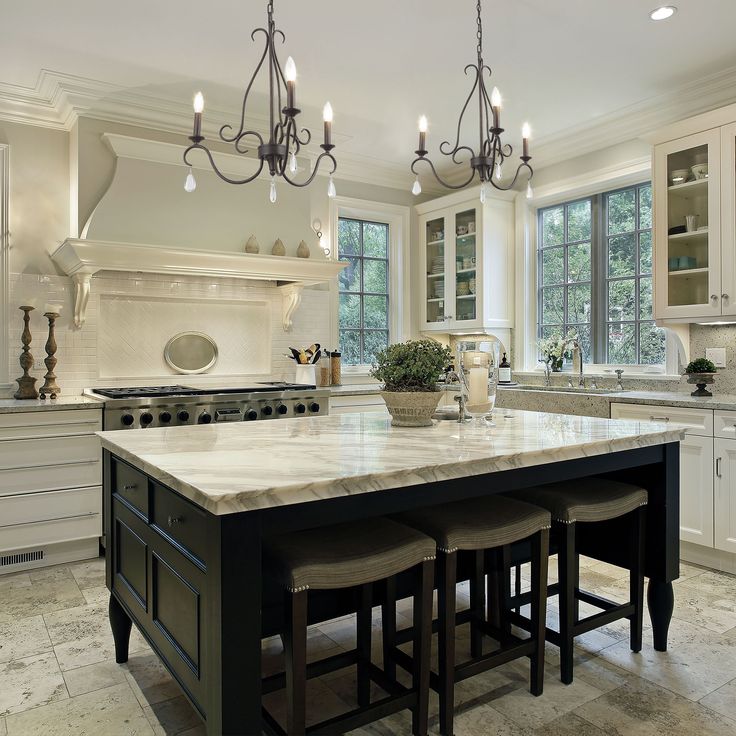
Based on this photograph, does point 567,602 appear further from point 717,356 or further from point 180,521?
point 717,356

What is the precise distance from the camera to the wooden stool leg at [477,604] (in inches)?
96.0

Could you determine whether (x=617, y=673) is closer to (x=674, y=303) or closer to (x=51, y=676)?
(x=51, y=676)

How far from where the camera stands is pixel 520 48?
356 centimetres

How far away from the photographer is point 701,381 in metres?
3.87

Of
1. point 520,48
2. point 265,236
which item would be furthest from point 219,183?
point 520,48

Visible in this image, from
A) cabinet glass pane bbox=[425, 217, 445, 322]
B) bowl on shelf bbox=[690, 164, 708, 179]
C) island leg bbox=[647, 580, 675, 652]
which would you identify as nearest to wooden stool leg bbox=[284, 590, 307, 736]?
island leg bbox=[647, 580, 675, 652]

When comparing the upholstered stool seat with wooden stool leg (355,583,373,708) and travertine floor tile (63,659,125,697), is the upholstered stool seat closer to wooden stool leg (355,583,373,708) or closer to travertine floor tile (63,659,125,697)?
wooden stool leg (355,583,373,708)

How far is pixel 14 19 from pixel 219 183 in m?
1.58

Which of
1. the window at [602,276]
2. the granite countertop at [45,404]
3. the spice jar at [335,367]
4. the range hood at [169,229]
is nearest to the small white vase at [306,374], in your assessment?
the spice jar at [335,367]

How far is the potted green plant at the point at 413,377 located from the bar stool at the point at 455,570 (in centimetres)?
41

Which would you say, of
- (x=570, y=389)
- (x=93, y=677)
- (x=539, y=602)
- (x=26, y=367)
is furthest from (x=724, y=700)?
(x=26, y=367)

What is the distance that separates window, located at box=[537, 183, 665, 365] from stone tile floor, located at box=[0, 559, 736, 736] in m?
2.24

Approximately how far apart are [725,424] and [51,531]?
3.83 meters

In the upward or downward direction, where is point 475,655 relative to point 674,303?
downward
